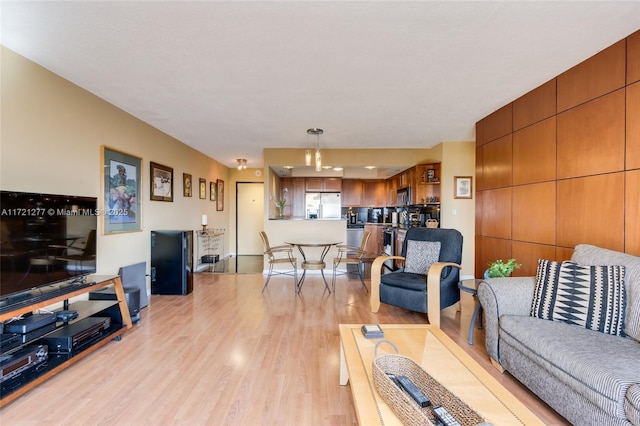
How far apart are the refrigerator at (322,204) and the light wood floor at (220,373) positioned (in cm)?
424

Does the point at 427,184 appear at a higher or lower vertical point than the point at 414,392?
higher

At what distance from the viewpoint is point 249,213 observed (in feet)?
26.7

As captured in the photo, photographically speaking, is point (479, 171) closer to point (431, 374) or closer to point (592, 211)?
point (592, 211)

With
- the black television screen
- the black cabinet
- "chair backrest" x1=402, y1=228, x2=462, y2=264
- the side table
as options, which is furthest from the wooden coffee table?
the black cabinet

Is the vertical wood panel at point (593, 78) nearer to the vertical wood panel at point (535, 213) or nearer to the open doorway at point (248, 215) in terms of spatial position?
the vertical wood panel at point (535, 213)

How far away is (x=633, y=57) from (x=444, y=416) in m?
2.78

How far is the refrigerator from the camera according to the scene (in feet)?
25.4

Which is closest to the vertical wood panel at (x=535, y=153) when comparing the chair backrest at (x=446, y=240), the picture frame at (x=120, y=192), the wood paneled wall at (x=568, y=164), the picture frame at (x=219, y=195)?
the wood paneled wall at (x=568, y=164)

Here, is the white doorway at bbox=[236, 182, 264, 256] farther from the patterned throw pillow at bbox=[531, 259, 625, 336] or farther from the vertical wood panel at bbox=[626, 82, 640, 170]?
the vertical wood panel at bbox=[626, 82, 640, 170]

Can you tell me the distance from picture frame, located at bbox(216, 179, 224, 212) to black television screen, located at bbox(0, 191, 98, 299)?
4.44m

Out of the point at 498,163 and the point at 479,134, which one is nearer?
the point at 498,163

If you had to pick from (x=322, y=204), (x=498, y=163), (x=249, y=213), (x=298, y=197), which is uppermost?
(x=498, y=163)

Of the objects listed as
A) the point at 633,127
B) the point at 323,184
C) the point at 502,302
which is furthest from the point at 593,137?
the point at 323,184

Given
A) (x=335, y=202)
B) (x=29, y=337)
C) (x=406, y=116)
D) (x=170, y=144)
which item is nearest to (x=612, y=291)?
(x=406, y=116)
